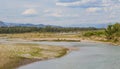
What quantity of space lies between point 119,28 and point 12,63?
94810 millimetres

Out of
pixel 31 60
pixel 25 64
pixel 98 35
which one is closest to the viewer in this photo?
pixel 25 64

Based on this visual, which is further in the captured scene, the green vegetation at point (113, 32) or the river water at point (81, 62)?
the green vegetation at point (113, 32)

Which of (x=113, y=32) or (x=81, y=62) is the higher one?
(x=113, y=32)

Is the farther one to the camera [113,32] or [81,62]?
[113,32]

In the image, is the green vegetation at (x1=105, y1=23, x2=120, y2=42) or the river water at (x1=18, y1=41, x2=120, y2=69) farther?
the green vegetation at (x1=105, y1=23, x2=120, y2=42)

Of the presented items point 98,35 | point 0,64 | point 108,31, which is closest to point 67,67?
point 0,64

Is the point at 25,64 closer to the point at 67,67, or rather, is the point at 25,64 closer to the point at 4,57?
the point at 4,57

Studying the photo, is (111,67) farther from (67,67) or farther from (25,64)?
(25,64)

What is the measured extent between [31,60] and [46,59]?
5411mm

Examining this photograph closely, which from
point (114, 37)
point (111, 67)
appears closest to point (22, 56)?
point (111, 67)

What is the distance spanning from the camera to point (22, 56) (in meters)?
61.5

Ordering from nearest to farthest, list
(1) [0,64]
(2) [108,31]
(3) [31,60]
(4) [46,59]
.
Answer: (1) [0,64]
(3) [31,60]
(4) [46,59]
(2) [108,31]

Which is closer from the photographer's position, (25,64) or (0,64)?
(0,64)

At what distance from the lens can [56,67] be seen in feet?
171
